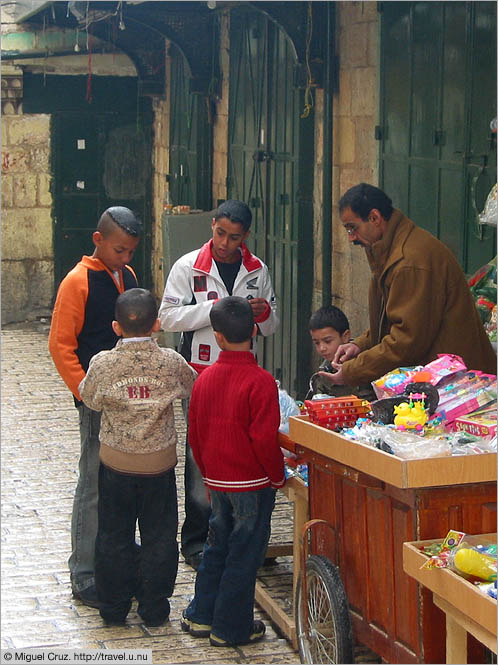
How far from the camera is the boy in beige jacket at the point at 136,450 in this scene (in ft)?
16.4

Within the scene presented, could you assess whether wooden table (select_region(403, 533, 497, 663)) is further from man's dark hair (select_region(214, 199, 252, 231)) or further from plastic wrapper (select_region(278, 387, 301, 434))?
man's dark hair (select_region(214, 199, 252, 231))

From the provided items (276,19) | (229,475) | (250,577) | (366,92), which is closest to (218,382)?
(229,475)

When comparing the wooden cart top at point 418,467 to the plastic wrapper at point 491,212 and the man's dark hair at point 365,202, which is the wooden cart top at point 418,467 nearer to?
the man's dark hair at point 365,202

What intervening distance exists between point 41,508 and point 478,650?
12.7ft

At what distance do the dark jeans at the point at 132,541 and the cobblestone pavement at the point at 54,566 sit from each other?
0.17 meters

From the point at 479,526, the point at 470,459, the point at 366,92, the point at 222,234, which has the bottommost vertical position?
the point at 479,526

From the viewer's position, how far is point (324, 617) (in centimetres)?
463

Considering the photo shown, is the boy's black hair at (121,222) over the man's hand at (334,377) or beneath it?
over

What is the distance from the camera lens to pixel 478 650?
400 cm

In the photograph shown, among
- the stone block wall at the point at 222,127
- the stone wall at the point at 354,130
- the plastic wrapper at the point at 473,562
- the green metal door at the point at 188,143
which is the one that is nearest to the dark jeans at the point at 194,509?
the plastic wrapper at the point at 473,562

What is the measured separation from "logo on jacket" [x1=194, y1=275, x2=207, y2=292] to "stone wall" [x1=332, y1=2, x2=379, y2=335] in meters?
2.31

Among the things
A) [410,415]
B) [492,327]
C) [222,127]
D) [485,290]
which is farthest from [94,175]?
[410,415]

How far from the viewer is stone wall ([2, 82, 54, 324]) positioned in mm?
15148

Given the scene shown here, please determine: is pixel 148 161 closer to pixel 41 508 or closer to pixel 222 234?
pixel 41 508
